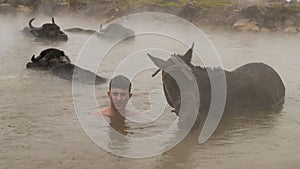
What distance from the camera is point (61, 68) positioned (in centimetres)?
1048

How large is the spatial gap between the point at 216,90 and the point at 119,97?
60.1 inches

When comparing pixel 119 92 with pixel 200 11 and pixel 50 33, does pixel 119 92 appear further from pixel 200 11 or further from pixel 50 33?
pixel 200 11

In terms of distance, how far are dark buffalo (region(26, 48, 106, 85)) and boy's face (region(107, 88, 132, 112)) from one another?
2645 mm

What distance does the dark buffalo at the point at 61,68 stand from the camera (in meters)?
9.89

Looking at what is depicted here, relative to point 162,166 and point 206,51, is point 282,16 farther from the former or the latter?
point 162,166

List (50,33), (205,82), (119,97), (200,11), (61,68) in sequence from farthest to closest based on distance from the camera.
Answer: (200,11) < (50,33) < (61,68) < (119,97) < (205,82)

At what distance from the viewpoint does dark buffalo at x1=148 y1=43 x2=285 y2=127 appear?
6258 millimetres

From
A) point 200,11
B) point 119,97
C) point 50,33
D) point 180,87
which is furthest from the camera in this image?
point 200,11

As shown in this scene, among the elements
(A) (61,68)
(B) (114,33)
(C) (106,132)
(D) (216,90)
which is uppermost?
(B) (114,33)

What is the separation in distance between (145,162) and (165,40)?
48.0 ft

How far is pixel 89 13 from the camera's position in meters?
34.7

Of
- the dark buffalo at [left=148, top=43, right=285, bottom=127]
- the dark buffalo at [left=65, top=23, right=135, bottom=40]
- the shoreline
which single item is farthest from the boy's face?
the shoreline

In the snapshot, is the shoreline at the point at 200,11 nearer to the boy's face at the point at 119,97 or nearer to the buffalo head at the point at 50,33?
the buffalo head at the point at 50,33

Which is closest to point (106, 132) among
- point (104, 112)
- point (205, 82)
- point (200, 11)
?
point (104, 112)
